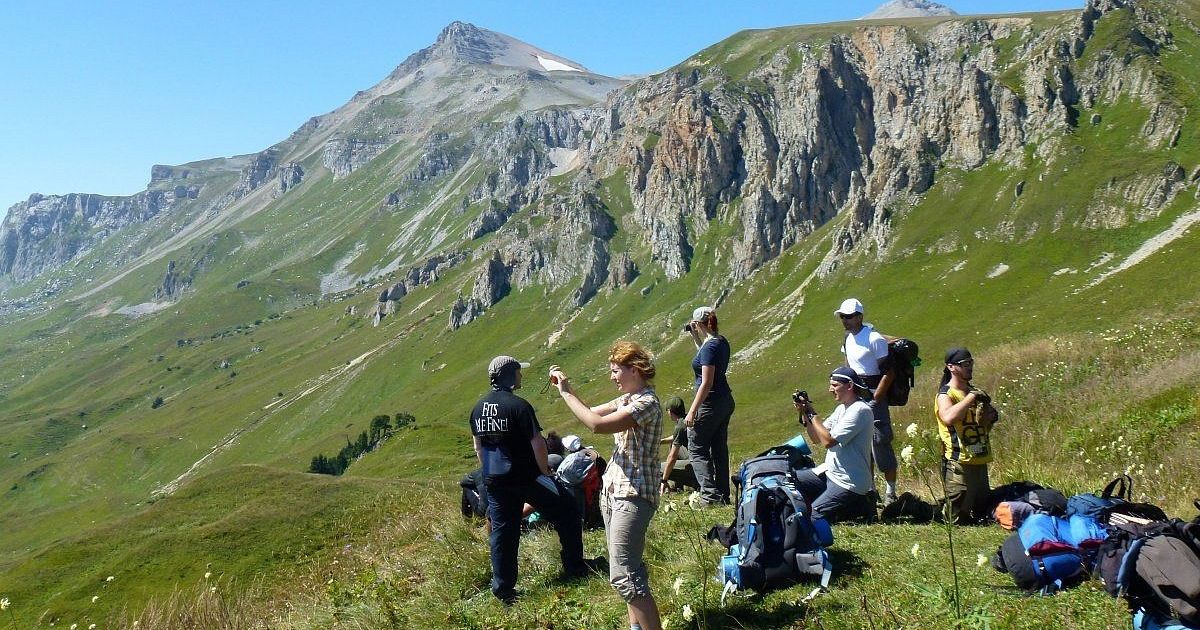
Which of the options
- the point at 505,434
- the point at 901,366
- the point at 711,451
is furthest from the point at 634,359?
the point at 901,366

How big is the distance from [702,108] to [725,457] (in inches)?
7596

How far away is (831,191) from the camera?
152 meters

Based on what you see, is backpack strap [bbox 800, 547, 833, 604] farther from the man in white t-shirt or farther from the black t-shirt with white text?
the man in white t-shirt

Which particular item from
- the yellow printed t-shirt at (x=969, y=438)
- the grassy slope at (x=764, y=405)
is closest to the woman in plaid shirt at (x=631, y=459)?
the grassy slope at (x=764, y=405)

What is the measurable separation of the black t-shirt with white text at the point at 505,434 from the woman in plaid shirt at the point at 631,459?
1.68m

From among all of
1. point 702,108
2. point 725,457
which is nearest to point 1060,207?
point 725,457

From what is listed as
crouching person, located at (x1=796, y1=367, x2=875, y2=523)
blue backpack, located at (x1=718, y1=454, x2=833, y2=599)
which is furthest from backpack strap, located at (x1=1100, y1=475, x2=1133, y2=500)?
blue backpack, located at (x1=718, y1=454, x2=833, y2=599)

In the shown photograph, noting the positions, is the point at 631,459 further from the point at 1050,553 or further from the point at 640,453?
the point at 1050,553

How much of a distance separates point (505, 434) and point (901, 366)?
6628 mm

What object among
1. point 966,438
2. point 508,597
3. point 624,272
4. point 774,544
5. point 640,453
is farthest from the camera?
point 624,272

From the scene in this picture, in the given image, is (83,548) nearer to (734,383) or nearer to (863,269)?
(734,383)

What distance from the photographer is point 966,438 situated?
363 inches

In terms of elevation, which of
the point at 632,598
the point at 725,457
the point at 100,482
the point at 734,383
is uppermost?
the point at 632,598

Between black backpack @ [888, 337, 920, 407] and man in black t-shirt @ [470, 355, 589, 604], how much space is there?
5844 millimetres
